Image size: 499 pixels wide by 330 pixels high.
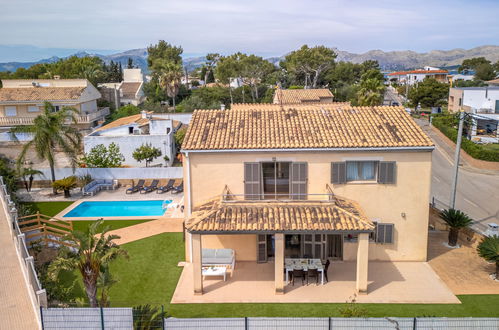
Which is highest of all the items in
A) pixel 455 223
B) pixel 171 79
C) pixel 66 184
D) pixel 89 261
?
pixel 171 79

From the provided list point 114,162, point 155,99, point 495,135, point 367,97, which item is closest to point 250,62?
point 155,99

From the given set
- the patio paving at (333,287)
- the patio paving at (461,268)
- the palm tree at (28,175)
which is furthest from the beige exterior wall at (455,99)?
the palm tree at (28,175)

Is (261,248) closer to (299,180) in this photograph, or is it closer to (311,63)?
(299,180)

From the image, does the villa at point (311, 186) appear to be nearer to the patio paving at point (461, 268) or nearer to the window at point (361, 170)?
the window at point (361, 170)

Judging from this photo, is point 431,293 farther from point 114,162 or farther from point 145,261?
point 114,162

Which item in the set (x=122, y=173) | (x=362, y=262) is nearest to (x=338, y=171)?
(x=362, y=262)

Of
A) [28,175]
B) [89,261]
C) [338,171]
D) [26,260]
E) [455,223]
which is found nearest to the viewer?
[89,261]
